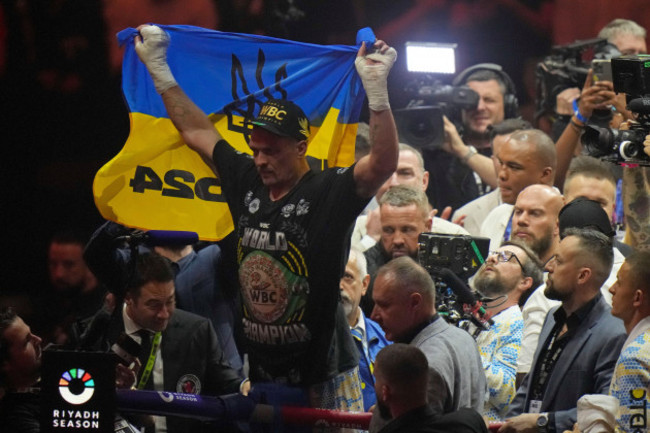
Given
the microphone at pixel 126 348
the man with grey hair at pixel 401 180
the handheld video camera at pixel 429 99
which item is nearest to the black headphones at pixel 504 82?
the handheld video camera at pixel 429 99

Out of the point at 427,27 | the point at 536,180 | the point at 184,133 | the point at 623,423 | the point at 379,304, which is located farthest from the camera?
the point at 427,27

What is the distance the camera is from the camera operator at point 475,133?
7.79 metres

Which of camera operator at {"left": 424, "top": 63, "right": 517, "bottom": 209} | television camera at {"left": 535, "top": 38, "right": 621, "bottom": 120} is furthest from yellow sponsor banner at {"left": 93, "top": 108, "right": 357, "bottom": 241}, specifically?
camera operator at {"left": 424, "top": 63, "right": 517, "bottom": 209}

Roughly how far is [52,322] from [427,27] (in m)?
3.65

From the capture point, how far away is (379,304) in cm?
481

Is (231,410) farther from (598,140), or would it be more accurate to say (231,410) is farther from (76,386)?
(598,140)

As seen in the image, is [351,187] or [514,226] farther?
[514,226]

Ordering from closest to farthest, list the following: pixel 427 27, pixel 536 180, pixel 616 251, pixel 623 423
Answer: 1. pixel 623 423
2. pixel 616 251
3. pixel 536 180
4. pixel 427 27

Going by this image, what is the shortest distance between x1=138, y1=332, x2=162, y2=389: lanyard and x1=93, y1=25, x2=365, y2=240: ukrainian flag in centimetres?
49

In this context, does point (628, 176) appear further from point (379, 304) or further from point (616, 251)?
point (379, 304)

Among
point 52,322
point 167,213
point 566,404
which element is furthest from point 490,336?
point 52,322

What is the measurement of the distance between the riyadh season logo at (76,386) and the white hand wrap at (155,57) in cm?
160

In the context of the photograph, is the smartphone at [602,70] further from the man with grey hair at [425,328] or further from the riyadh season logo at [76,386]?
the riyadh season logo at [76,386]

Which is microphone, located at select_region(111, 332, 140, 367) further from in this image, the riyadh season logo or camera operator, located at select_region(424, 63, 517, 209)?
camera operator, located at select_region(424, 63, 517, 209)
